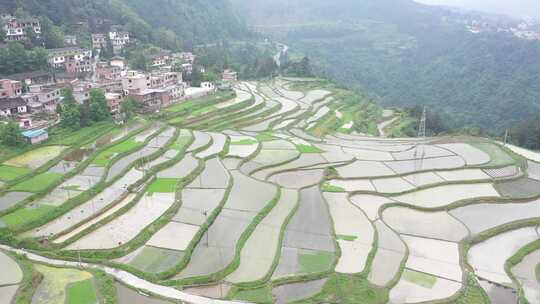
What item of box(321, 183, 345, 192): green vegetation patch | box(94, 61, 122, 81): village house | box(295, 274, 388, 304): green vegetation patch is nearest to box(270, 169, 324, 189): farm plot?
box(321, 183, 345, 192): green vegetation patch

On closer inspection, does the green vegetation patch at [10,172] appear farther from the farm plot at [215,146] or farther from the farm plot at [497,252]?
the farm plot at [497,252]

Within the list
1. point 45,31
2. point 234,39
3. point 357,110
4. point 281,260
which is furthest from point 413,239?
point 234,39

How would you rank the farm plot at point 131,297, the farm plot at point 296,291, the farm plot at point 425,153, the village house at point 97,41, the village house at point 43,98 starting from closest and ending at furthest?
the farm plot at point 131,297
the farm plot at point 296,291
the farm plot at point 425,153
the village house at point 43,98
the village house at point 97,41

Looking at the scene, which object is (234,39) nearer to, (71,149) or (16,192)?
(71,149)

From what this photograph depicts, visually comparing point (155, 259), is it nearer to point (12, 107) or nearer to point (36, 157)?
point (36, 157)

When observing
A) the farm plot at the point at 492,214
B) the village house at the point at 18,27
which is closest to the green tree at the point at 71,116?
the village house at the point at 18,27

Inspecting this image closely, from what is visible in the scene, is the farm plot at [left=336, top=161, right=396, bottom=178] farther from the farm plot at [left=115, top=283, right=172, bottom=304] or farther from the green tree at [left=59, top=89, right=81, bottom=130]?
the green tree at [left=59, top=89, right=81, bottom=130]
